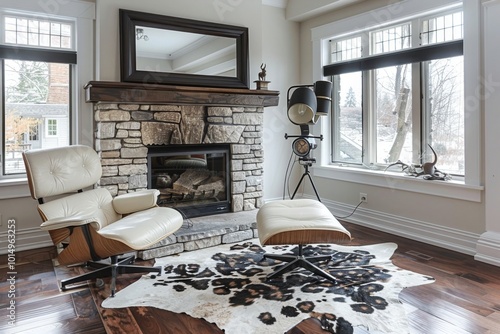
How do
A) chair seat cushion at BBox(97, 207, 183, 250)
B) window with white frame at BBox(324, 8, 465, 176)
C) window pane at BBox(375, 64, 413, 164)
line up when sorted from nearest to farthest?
chair seat cushion at BBox(97, 207, 183, 250), window with white frame at BBox(324, 8, 465, 176), window pane at BBox(375, 64, 413, 164)

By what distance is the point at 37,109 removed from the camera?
3.62m

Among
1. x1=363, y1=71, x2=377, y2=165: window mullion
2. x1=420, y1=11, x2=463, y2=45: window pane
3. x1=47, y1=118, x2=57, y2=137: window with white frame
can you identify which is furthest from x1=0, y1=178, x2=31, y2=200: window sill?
x1=420, y1=11, x2=463, y2=45: window pane

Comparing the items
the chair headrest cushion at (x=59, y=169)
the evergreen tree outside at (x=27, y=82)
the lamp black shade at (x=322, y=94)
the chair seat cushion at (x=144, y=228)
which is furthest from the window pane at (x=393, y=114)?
the evergreen tree outside at (x=27, y=82)

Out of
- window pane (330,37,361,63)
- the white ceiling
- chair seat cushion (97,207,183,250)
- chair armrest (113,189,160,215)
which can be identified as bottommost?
chair seat cushion (97,207,183,250)

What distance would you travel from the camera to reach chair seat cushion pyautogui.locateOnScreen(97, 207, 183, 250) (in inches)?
96.2

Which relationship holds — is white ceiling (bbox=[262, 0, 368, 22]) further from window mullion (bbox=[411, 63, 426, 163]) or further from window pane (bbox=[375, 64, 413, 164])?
window mullion (bbox=[411, 63, 426, 163])

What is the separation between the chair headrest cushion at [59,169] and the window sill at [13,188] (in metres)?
0.92

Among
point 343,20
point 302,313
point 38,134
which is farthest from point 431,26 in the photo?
point 38,134

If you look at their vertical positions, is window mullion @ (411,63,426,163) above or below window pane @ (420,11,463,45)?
below

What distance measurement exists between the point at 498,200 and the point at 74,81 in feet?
13.2

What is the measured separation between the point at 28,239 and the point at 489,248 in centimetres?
411

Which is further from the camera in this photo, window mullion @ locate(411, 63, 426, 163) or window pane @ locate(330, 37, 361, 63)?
window pane @ locate(330, 37, 361, 63)

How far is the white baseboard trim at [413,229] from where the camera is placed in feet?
10.9

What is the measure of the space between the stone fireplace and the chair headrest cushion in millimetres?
430
